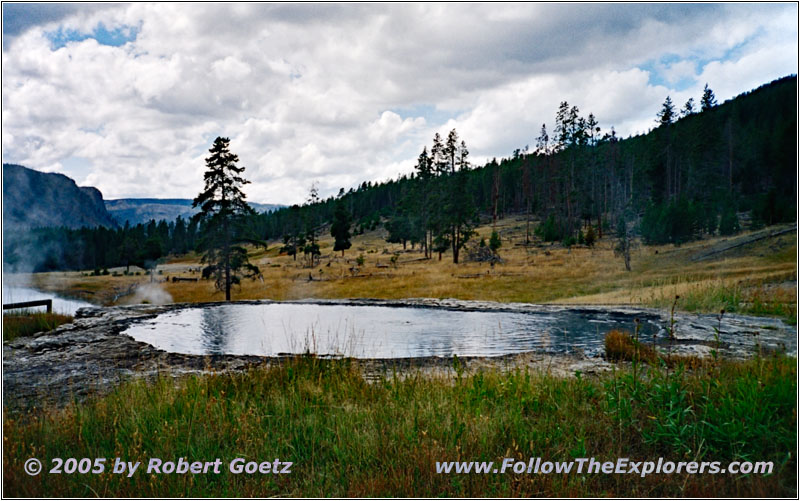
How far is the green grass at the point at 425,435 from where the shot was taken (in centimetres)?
417

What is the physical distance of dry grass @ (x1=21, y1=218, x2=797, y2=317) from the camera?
21578 mm

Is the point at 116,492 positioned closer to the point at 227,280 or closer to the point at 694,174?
the point at 227,280

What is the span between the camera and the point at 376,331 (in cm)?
1432

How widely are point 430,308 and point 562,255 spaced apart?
3022 cm

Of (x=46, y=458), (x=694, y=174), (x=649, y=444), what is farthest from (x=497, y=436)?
(x=694, y=174)

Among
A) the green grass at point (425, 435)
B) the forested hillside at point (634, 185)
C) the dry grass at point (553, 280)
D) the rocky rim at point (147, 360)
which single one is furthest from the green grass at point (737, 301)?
the forested hillside at point (634, 185)

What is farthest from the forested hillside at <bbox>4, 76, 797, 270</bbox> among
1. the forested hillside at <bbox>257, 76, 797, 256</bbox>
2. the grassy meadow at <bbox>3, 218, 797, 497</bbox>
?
the grassy meadow at <bbox>3, 218, 797, 497</bbox>

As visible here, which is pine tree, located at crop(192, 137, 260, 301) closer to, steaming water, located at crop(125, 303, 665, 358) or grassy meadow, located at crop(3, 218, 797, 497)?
steaming water, located at crop(125, 303, 665, 358)

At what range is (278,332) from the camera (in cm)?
1453

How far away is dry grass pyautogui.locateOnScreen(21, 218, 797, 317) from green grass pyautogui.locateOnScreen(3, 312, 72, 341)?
1777 cm

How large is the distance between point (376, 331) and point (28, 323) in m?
9.78

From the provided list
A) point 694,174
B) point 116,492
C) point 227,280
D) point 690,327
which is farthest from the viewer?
point 694,174

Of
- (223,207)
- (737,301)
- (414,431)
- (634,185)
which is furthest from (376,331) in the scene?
(634,185)

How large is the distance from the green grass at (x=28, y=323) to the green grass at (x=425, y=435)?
31.9 ft
